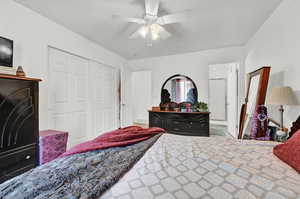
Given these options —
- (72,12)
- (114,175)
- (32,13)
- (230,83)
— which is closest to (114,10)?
(72,12)

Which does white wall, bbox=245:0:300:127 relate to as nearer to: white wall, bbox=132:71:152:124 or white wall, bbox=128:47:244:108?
white wall, bbox=128:47:244:108

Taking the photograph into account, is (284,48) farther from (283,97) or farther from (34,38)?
(34,38)

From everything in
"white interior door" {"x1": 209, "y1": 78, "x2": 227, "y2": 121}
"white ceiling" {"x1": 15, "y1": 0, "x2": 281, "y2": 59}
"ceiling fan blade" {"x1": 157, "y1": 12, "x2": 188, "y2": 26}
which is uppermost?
"white ceiling" {"x1": 15, "y1": 0, "x2": 281, "y2": 59}

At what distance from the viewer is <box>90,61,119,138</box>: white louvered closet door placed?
3.41 metres

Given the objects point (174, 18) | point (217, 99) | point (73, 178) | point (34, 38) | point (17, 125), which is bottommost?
point (73, 178)

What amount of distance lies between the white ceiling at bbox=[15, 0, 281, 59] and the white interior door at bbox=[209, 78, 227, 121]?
0.99 meters

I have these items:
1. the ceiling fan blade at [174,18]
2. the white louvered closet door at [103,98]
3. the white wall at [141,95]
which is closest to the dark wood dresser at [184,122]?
the white wall at [141,95]

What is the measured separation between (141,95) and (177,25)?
2.76m

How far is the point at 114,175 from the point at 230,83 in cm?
376

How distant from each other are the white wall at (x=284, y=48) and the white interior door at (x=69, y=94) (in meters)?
3.52

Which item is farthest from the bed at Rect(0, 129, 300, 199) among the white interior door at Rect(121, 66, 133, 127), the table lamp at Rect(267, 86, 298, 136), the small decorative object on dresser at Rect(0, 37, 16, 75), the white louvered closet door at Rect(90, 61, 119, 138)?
the white interior door at Rect(121, 66, 133, 127)

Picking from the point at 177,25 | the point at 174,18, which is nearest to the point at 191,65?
the point at 177,25

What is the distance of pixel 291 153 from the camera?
892mm

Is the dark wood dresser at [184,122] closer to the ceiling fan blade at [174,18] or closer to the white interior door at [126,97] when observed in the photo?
the white interior door at [126,97]
